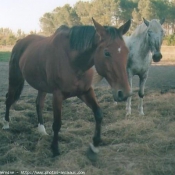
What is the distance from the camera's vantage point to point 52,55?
13.5ft

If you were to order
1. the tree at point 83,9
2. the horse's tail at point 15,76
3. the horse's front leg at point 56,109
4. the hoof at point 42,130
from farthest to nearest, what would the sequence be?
1. the tree at point 83,9
2. the horse's tail at point 15,76
3. the hoof at point 42,130
4. the horse's front leg at point 56,109

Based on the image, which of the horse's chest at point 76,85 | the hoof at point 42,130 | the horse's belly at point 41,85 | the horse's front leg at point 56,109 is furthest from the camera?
the hoof at point 42,130

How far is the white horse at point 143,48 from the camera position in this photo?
620cm

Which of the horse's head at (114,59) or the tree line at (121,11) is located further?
the tree line at (121,11)

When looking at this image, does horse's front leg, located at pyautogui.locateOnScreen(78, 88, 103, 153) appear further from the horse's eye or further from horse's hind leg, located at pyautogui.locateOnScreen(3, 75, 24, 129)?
horse's hind leg, located at pyautogui.locateOnScreen(3, 75, 24, 129)

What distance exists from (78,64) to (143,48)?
3142 mm

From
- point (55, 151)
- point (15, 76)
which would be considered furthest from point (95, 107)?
point (15, 76)

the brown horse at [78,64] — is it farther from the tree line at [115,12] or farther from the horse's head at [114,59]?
the tree line at [115,12]

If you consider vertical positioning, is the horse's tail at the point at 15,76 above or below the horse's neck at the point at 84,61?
below

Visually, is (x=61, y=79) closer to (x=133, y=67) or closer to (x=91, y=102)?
(x=91, y=102)

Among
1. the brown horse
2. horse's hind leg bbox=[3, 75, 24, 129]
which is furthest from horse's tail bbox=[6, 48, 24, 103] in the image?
the brown horse

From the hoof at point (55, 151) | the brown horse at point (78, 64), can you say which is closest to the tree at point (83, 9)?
the brown horse at point (78, 64)

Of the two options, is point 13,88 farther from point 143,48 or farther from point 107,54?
point 143,48

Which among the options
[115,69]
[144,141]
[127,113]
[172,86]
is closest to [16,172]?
[115,69]
